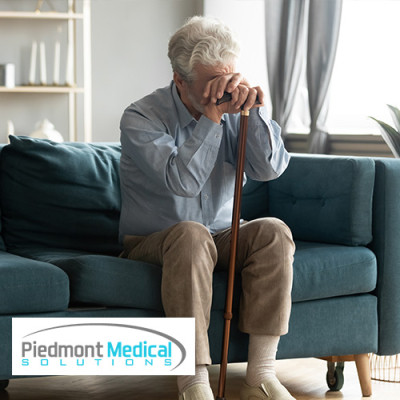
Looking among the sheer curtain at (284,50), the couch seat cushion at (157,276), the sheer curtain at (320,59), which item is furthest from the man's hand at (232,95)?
the sheer curtain at (284,50)

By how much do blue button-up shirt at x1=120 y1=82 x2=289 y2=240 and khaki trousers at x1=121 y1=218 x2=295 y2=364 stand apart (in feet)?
0.28

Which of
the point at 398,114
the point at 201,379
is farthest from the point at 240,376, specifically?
the point at 398,114

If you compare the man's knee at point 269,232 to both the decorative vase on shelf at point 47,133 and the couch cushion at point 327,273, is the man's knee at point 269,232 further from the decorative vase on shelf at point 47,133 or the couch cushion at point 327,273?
the decorative vase on shelf at point 47,133

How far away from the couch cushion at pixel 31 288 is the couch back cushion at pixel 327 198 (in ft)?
3.10

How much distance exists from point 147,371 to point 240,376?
0.74 m

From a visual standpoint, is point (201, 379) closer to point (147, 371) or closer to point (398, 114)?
point (147, 371)

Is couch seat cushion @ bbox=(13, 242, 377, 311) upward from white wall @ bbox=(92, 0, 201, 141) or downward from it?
downward

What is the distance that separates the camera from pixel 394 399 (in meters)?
2.46

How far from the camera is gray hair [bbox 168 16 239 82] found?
2188 millimetres

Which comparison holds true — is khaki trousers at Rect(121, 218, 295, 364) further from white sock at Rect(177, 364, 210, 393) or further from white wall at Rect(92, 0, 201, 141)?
white wall at Rect(92, 0, 201, 141)

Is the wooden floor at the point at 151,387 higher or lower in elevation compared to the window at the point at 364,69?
lower

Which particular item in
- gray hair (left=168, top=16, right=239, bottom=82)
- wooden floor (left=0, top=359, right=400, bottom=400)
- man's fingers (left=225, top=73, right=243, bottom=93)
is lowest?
wooden floor (left=0, top=359, right=400, bottom=400)

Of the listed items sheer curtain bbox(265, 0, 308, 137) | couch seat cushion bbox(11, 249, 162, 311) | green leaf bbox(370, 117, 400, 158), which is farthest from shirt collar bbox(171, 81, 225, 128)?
sheer curtain bbox(265, 0, 308, 137)

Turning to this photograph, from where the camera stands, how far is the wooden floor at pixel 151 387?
2.45 metres
